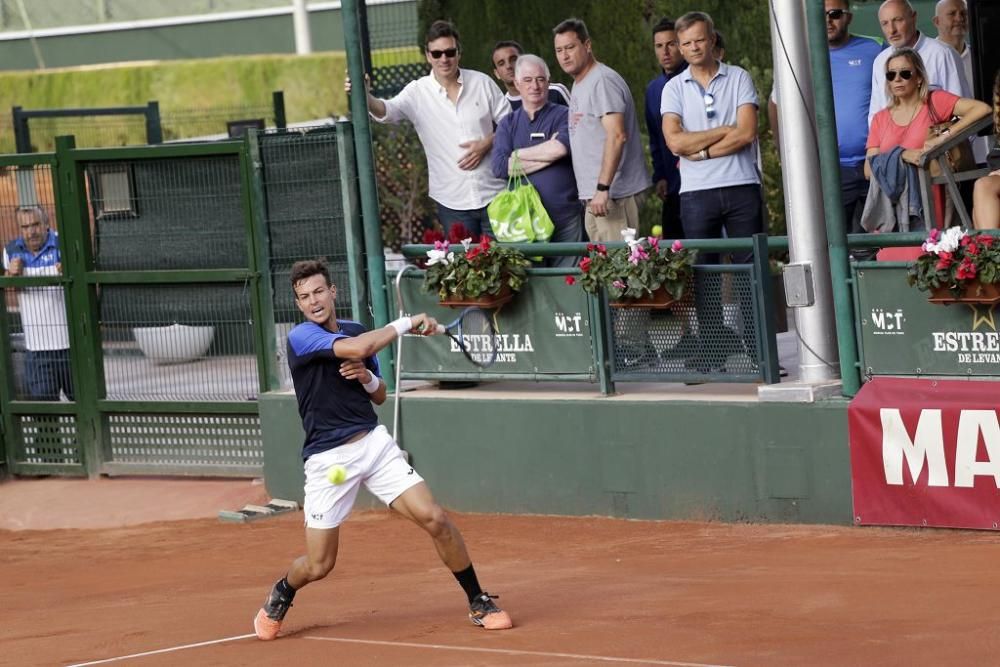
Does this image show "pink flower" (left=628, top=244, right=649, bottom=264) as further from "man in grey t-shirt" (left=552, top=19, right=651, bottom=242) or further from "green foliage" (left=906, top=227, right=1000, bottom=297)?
"green foliage" (left=906, top=227, right=1000, bottom=297)

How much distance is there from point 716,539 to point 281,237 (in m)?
4.41

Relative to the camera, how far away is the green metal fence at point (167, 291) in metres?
13.0

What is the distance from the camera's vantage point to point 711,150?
1116 cm

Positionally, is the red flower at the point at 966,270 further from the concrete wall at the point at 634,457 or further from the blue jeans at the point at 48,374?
the blue jeans at the point at 48,374

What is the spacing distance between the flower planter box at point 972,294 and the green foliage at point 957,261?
21 millimetres

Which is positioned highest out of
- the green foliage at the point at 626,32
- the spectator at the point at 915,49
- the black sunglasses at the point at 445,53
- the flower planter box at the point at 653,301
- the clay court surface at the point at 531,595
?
the green foliage at the point at 626,32

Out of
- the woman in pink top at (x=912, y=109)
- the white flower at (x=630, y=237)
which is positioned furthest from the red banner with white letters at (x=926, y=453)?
the white flower at (x=630, y=237)

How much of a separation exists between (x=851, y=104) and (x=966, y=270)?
2279 millimetres

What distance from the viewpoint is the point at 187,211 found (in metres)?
13.7

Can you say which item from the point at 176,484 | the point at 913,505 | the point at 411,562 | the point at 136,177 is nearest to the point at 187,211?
the point at 136,177

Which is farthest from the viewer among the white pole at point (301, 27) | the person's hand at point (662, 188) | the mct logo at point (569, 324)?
the white pole at point (301, 27)

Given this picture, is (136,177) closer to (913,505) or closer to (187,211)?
(187,211)

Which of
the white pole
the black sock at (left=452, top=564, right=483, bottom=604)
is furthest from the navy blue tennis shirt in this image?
the white pole

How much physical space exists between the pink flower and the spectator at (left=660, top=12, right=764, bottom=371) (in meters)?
0.43
